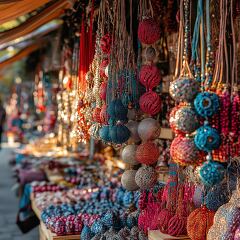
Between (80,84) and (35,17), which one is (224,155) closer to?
(80,84)

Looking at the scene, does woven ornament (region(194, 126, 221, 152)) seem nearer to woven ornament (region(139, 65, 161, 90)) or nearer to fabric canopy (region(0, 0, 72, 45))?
woven ornament (region(139, 65, 161, 90))

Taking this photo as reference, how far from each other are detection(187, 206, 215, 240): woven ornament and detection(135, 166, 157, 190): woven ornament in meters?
0.35

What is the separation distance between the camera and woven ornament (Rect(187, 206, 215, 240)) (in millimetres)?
2076

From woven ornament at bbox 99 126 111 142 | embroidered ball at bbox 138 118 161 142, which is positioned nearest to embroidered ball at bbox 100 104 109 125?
woven ornament at bbox 99 126 111 142

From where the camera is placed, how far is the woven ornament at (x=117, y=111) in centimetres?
234

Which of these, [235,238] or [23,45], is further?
[23,45]

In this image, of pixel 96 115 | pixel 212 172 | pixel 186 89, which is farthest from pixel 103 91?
pixel 212 172

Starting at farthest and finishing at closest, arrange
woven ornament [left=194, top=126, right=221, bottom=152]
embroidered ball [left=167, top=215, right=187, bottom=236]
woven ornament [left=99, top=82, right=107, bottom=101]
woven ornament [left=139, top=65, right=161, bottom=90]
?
1. woven ornament [left=99, top=82, right=107, bottom=101]
2. woven ornament [left=139, top=65, right=161, bottom=90]
3. embroidered ball [left=167, top=215, right=187, bottom=236]
4. woven ornament [left=194, top=126, right=221, bottom=152]

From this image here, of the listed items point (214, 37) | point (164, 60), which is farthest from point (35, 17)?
point (214, 37)

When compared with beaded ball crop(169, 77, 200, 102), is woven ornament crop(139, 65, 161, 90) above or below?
above

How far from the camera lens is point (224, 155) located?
5.24 feet

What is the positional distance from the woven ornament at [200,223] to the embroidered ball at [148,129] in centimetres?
43

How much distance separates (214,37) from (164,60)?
1.67 m

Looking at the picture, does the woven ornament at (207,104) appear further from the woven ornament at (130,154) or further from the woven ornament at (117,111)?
the woven ornament at (130,154)
